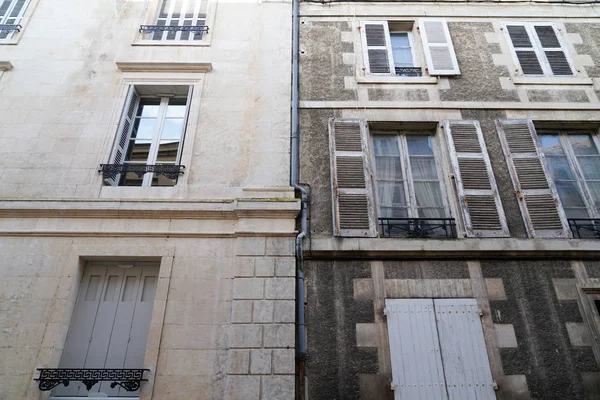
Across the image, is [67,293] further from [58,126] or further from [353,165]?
[353,165]

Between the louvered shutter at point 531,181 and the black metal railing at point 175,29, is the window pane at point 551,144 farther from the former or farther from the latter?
the black metal railing at point 175,29

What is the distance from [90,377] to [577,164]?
6593 mm

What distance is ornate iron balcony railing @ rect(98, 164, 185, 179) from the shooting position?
17.3 feet

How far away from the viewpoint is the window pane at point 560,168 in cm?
545

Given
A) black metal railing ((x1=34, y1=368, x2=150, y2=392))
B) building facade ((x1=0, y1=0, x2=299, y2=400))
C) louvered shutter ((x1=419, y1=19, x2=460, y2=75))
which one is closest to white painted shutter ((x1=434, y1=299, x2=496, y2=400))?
building facade ((x1=0, y1=0, x2=299, y2=400))

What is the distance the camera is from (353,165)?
530 cm

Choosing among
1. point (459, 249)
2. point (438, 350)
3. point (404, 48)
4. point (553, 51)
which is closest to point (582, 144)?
point (553, 51)

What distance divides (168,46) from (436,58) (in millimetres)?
4317

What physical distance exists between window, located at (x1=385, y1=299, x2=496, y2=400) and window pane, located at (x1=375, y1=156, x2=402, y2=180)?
1.78 m

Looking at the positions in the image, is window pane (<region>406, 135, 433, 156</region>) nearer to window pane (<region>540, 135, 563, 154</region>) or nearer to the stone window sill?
window pane (<region>540, 135, 563, 154</region>)

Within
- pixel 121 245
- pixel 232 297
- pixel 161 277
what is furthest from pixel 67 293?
pixel 232 297

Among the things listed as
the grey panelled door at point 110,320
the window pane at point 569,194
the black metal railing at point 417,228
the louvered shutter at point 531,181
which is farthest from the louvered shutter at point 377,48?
the grey panelled door at point 110,320

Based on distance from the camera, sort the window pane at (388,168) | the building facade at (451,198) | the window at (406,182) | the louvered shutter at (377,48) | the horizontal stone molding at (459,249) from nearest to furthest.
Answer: the building facade at (451,198) → the horizontal stone molding at (459,249) → the window at (406,182) → the window pane at (388,168) → the louvered shutter at (377,48)

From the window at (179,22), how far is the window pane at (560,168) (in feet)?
18.8
